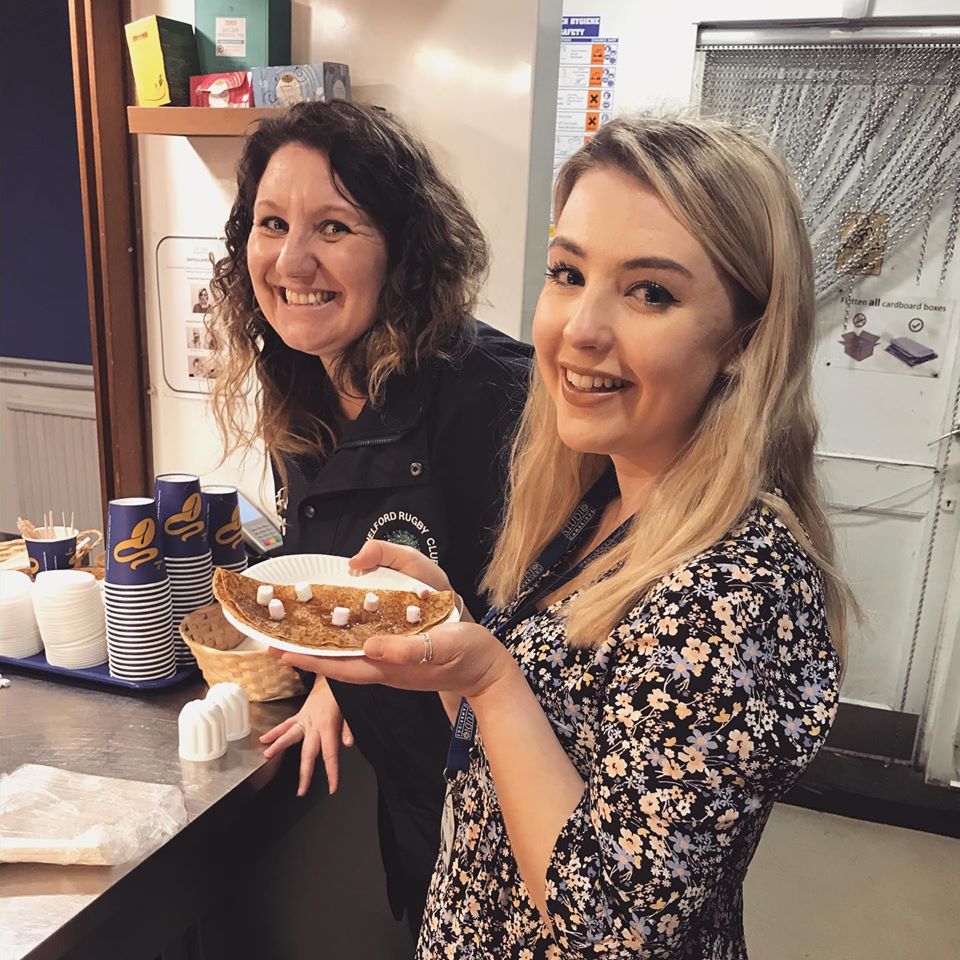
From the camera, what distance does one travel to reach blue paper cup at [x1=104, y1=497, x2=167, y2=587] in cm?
139

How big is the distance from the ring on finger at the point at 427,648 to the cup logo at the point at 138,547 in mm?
690

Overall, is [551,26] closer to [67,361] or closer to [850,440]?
[850,440]

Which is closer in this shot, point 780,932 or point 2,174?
point 780,932

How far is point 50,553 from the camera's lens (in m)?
1.64

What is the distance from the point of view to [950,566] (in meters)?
3.07

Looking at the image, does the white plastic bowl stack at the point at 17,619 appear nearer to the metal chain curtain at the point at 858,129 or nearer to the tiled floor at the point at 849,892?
the tiled floor at the point at 849,892

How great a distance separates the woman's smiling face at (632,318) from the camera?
2.95 ft

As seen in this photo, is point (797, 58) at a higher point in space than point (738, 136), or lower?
higher

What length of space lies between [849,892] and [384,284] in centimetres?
234

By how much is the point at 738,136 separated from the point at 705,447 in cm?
34

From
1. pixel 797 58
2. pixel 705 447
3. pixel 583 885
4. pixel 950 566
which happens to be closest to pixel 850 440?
pixel 950 566

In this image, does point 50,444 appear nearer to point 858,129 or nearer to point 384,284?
point 384,284

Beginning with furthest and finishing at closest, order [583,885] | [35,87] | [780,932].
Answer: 1. [35,87]
2. [780,932]
3. [583,885]

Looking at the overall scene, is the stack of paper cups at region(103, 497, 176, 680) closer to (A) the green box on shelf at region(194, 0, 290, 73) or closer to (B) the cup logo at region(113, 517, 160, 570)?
(B) the cup logo at region(113, 517, 160, 570)
